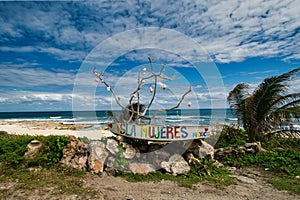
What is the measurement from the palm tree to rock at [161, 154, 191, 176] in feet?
14.0

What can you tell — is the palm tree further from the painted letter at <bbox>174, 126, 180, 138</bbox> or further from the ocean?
the painted letter at <bbox>174, 126, 180, 138</bbox>

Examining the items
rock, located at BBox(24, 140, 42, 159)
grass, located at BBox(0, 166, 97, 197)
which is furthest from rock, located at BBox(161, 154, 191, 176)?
rock, located at BBox(24, 140, 42, 159)

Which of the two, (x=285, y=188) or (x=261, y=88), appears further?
(x=261, y=88)

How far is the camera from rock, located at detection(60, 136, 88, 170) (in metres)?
6.12

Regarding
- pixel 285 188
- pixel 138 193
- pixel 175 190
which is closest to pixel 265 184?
pixel 285 188

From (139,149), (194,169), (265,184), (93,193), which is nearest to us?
(93,193)

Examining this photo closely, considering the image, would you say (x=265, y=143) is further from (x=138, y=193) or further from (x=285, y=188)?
(x=138, y=193)

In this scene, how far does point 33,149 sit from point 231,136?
8.46 metres

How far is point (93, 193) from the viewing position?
15.6 ft

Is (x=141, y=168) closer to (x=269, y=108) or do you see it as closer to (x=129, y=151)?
(x=129, y=151)

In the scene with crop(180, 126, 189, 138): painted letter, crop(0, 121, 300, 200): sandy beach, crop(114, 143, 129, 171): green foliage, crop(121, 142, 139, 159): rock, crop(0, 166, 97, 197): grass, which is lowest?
crop(0, 121, 300, 200): sandy beach

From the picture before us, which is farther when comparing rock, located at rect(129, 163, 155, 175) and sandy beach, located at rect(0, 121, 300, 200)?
rock, located at rect(129, 163, 155, 175)

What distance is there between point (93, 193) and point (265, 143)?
24.8 ft

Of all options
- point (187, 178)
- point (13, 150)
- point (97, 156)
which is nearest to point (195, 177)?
point (187, 178)
